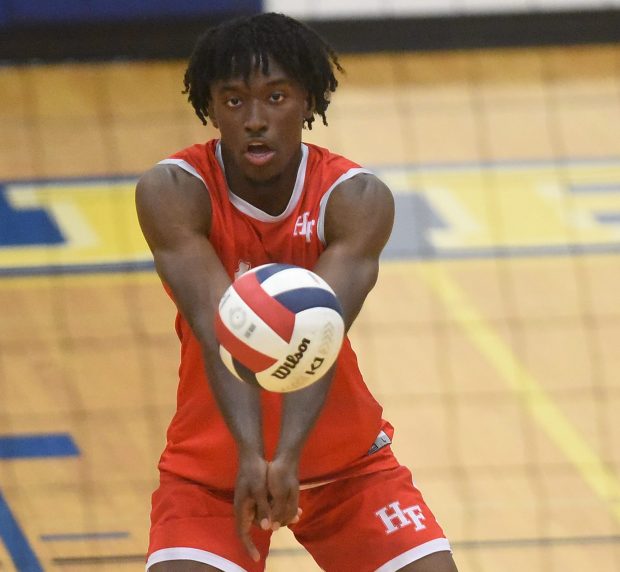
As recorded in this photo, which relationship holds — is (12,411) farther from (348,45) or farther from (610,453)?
(348,45)

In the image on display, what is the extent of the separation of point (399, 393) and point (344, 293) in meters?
3.92

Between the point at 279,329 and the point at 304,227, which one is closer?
the point at 279,329

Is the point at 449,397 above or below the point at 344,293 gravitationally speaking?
below

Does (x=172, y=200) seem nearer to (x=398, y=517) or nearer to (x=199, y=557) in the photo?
(x=199, y=557)

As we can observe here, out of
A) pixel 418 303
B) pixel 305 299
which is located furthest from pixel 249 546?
pixel 418 303

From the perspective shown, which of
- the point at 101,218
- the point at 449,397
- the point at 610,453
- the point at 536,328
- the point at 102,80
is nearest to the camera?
the point at 610,453

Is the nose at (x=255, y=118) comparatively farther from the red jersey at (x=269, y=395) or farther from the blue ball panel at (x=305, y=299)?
the blue ball panel at (x=305, y=299)

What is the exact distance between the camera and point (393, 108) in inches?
392

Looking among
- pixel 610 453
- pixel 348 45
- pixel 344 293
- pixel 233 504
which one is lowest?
pixel 610 453

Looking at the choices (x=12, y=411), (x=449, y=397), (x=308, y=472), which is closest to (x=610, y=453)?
(x=449, y=397)

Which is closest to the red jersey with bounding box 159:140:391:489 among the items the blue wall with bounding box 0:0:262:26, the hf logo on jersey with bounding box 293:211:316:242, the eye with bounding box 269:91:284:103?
the hf logo on jersey with bounding box 293:211:316:242

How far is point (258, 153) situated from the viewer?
134 inches

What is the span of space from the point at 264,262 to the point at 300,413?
462 millimetres

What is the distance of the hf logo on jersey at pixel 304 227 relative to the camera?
3482mm
